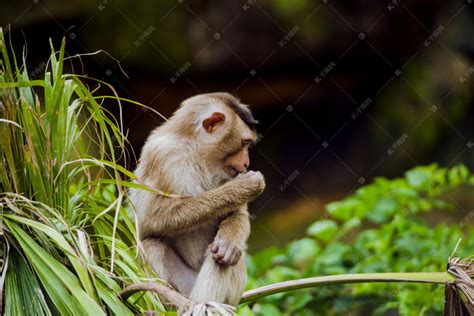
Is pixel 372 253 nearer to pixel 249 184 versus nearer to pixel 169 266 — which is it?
pixel 249 184

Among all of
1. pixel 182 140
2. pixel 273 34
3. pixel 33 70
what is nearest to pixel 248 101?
pixel 273 34

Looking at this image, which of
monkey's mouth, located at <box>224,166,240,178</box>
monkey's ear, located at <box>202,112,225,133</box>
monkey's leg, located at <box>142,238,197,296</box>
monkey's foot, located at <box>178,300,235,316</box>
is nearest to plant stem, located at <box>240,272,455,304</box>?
monkey's leg, located at <box>142,238,197,296</box>

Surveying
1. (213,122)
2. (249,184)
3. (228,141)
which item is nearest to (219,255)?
(249,184)

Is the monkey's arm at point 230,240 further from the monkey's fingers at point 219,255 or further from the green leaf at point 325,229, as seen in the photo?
the green leaf at point 325,229

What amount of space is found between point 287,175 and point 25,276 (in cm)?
1044

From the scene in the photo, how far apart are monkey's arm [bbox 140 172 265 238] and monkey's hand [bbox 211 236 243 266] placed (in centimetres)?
21

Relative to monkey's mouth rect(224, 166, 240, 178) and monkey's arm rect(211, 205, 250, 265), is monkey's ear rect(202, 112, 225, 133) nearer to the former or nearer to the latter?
monkey's mouth rect(224, 166, 240, 178)

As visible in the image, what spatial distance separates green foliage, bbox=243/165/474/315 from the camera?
912cm

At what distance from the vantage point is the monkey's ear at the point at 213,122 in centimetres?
617

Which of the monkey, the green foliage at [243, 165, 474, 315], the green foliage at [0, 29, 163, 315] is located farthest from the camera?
the green foliage at [243, 165, 474, 315]

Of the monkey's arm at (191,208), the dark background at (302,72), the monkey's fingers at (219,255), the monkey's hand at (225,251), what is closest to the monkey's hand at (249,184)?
the monkey's arm at (191,208)

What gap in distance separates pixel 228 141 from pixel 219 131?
0.12m

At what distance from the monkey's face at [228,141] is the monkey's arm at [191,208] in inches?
12.1

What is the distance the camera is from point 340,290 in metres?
9.55
